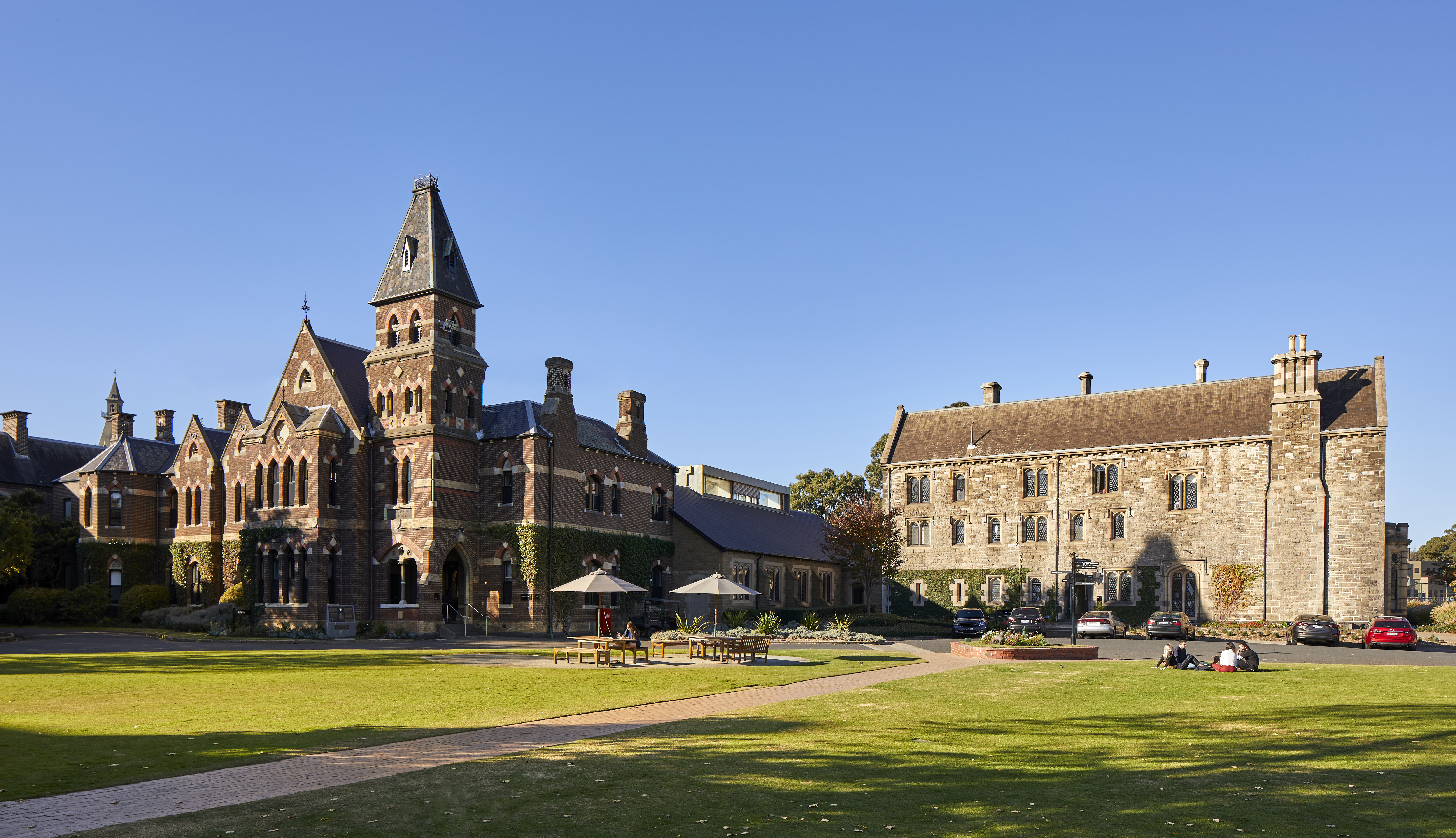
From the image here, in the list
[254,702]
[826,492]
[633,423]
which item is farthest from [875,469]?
[254,702]

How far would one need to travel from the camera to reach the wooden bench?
30188mm

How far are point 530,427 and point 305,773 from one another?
34715 millimetres

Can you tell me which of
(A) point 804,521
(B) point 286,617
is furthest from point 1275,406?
(B) point 286,617

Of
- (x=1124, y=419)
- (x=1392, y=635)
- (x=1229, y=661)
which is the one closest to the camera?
(x=1229, y=661)

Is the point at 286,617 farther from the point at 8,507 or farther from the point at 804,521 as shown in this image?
the point at 804,521

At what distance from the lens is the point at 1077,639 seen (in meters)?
42.7

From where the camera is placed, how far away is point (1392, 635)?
4022 cm

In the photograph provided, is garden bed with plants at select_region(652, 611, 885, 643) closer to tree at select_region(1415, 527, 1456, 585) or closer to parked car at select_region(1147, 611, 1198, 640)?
parked car at select_region(1147, 611, 1198, 640)

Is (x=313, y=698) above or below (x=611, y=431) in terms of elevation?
below

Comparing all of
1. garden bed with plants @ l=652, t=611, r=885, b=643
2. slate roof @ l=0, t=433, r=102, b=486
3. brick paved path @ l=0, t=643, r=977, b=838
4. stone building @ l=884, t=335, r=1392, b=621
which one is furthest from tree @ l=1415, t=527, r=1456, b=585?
slate roof @ l=0, t=433, r=102, b=486

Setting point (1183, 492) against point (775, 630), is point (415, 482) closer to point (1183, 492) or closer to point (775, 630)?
point (775, 630)

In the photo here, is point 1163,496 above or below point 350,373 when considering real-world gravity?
below

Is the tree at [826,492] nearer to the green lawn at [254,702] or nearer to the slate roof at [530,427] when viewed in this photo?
the slate roof at [530,427]

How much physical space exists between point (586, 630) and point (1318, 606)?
34.6 m
